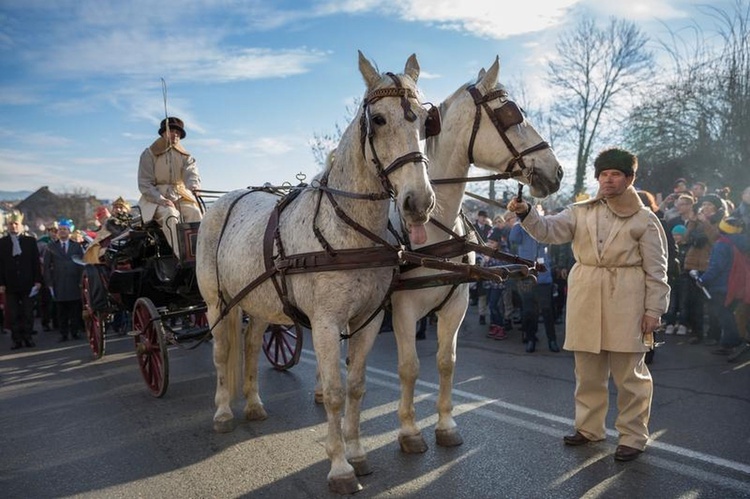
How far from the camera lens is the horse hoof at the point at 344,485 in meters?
3.56

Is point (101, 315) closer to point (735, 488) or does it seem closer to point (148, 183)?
point (148, 183)

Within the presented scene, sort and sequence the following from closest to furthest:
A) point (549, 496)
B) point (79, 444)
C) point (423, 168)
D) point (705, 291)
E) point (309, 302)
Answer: point (423, 168) < point (549, 496) < point (309, 302) < point (79, 444) < point (705, 291)

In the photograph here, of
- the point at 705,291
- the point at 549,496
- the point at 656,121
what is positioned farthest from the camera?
the point at 656,121

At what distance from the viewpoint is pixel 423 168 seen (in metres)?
3.12

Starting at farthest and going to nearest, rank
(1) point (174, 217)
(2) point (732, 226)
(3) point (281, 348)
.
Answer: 1. (2) point (732, 226)
2. (3) point (281, 348)
3. (1) point (174, 217)

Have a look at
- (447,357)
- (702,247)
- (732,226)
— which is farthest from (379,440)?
(702,247)

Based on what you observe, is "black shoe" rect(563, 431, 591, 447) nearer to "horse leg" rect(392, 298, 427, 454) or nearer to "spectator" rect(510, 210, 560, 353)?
"horse leg" rect(392, 298, 427, 454)

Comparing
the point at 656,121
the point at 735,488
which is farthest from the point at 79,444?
the point at 656,121

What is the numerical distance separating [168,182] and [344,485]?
14.9 ft

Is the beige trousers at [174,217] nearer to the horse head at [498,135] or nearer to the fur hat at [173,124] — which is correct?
the fur hat at [173,124]

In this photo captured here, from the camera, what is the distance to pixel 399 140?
321 cm

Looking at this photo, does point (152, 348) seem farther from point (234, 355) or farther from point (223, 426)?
point (223, 426)

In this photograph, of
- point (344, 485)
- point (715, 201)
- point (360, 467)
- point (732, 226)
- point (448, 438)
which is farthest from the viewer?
point (715, 201)

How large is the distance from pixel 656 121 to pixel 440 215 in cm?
1794
